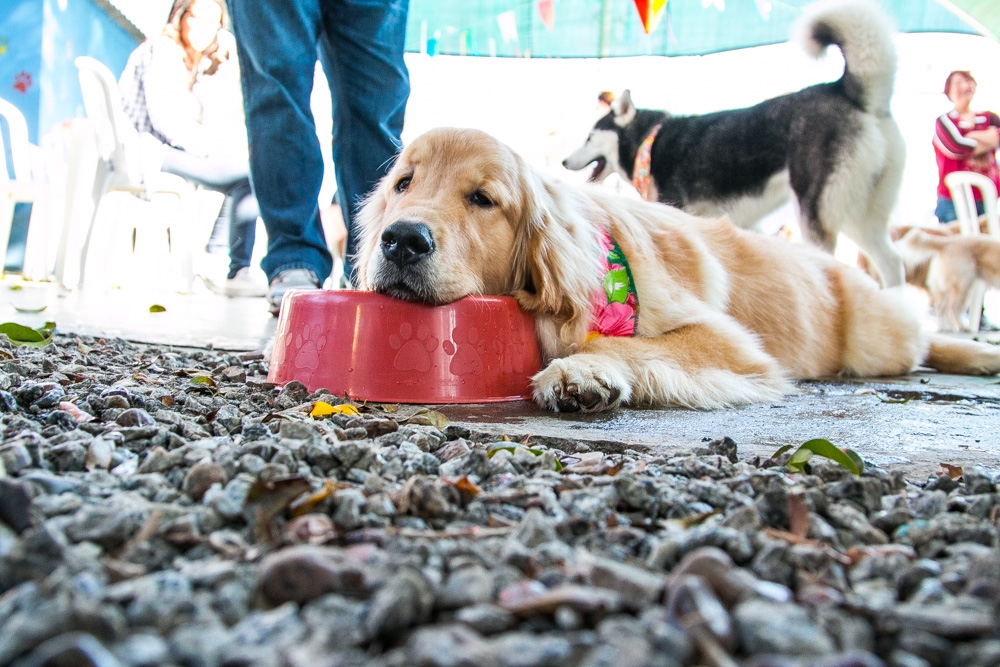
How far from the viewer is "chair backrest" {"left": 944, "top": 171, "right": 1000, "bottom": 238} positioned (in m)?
8.16

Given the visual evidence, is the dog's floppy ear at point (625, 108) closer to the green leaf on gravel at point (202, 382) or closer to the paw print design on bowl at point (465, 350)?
the paw print design on bowl at point (465, 350)

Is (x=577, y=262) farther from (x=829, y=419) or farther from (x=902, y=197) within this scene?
(x=902, y=197)

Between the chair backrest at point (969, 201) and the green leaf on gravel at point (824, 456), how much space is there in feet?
27.2

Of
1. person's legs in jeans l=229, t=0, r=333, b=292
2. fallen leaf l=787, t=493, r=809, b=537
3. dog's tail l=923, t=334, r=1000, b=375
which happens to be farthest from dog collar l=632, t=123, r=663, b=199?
fallen leaf l=787, t=493, r=809, b=537

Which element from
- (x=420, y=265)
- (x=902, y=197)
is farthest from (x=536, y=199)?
(x=902, y=197)

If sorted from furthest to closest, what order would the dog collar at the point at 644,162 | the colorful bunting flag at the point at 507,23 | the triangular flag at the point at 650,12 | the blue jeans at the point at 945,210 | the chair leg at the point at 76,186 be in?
the colorful bunting flag at the point at 507,23 → the triangular flag at the point at 650,12 → the blue jeans at the point at 945,210 → the dog collar at the point at 644,162 → the chair leg at the point at 76,186

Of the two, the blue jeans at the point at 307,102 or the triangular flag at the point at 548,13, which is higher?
the triangular flag at the point at 548,13

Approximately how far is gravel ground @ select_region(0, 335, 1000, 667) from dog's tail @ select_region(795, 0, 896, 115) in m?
4.71

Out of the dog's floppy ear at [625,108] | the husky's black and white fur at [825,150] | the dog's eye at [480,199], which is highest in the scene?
the dog's floppy ear at [625,108]

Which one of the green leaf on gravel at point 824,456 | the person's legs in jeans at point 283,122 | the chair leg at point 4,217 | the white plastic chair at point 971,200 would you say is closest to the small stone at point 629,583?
the green leaf on gravel at point 824,456

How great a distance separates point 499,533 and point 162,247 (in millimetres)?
10326

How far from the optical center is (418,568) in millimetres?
742

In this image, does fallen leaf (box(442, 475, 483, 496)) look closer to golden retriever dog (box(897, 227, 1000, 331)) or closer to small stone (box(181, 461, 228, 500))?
small stone (box(181, 461, 228, 500))

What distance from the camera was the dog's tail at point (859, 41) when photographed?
5.09 meters
